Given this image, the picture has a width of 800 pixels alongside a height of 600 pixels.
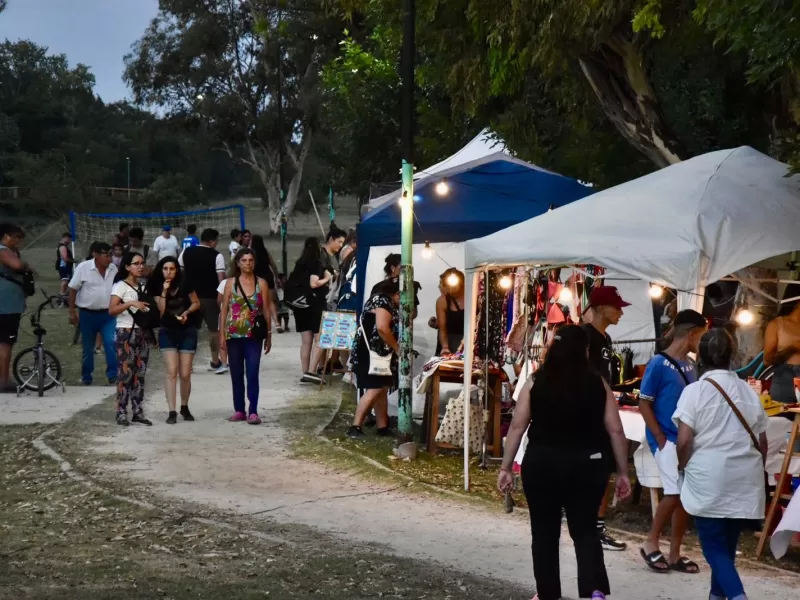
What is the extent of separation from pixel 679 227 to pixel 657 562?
243cm

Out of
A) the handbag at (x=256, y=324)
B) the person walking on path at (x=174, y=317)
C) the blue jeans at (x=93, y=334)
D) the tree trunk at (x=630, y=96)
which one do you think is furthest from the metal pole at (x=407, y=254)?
the blue jeans at (x=93, y=334)

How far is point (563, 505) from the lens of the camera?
584cm

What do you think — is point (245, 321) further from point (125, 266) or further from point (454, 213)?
point (454, 213)

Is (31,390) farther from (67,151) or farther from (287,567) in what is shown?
(67,151)

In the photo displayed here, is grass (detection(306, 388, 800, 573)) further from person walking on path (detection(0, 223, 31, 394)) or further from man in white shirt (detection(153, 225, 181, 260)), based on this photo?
man in white shirt (detection(153, 225, 181, 260))

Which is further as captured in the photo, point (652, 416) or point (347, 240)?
point (347, 240)

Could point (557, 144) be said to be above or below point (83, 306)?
above

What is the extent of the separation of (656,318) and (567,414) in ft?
32.1

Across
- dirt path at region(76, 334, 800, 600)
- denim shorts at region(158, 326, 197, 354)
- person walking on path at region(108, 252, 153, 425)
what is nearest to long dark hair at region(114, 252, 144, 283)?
person walking on path at region(108, 252, 153, 425)

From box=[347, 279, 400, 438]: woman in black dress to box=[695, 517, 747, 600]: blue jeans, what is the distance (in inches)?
229

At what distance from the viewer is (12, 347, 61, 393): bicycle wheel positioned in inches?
562

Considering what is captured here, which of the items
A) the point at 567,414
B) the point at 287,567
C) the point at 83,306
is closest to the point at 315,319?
the point at 83,306

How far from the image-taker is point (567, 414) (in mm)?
5691

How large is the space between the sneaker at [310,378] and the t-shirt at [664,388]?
8.93 meters
